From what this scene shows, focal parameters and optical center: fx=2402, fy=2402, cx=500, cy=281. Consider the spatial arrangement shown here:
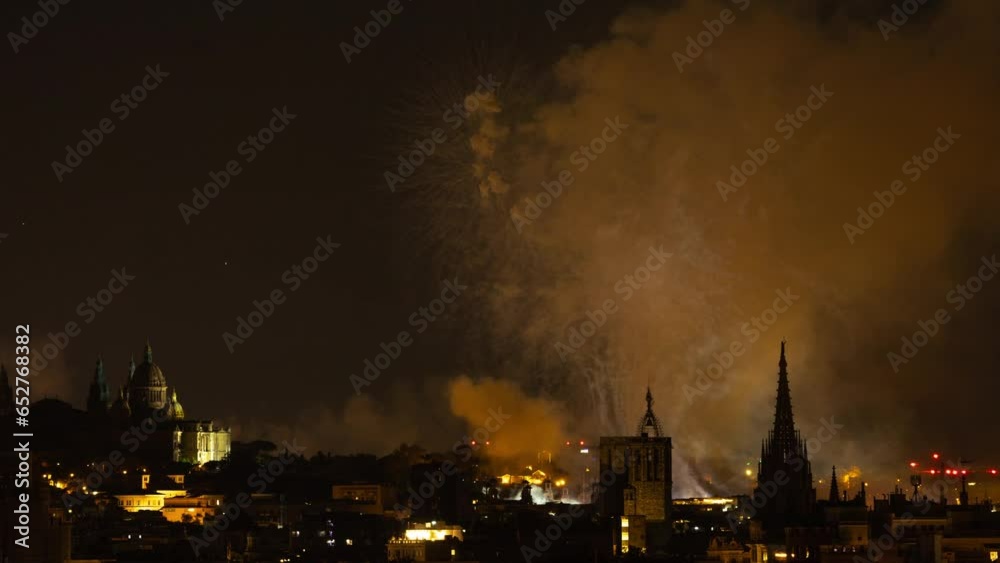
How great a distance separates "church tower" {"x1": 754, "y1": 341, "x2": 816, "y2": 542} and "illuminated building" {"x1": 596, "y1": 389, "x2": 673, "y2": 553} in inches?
222

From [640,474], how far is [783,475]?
1223 cm

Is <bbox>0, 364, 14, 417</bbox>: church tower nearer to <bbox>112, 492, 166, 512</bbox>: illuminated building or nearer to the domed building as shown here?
the domed building

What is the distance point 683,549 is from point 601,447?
17968 mm

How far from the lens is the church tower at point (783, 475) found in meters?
90.6

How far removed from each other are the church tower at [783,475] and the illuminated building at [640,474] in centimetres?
563

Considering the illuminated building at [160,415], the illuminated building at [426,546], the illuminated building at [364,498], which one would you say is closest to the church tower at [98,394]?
the illuminated building at [160,415]

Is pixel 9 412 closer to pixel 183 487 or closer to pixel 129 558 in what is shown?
pixel 183 487

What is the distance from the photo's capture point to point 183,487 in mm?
137375

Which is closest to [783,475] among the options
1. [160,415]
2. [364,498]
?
[364,498]

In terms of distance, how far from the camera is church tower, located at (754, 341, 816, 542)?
90625mm

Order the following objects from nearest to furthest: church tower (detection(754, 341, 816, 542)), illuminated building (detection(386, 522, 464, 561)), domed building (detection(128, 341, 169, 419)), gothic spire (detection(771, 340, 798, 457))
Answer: illuminated building (detection(386, 522, 464, 561))
church tower (detection(754, 341, 816, 542))
gothic spire (detection(771, 340, 798, 457))
domed building (detection(128, 341, 169, 419))

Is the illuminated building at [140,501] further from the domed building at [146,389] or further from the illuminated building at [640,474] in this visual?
the domed building at [146,389]

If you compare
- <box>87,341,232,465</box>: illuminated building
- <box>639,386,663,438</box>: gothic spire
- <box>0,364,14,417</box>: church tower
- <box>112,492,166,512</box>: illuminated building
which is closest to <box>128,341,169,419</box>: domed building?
<box>87,341,232,465</box>: illuminated building

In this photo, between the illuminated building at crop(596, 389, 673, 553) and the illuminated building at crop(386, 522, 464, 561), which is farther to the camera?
the illuminated building at crop(596, 389, 673, 553)
